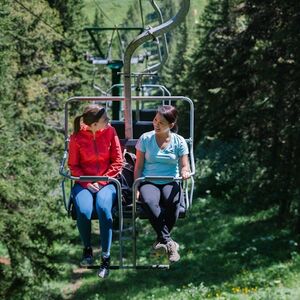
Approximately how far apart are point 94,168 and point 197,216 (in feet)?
67.2

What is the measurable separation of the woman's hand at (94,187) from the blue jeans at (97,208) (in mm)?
31

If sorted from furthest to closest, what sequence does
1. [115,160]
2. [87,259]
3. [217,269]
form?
[217,269] → [115,160] → [87,259]

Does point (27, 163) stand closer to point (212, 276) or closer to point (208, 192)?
point (212, 276)

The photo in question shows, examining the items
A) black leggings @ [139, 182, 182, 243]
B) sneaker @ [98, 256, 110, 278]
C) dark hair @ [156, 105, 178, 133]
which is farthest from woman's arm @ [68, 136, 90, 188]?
dark hair @ [156, 105, 178, 133]

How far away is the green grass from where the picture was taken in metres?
16.0

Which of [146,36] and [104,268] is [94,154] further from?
[146,36]

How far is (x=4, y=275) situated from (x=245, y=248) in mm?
7471

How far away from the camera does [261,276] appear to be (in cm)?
1672

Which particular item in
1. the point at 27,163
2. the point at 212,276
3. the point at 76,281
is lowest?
the point at 76,281

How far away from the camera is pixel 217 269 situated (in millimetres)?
18516

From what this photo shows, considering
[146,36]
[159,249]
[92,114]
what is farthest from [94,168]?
[146,36]

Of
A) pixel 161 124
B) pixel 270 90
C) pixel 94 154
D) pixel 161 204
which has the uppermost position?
pixel 161 124

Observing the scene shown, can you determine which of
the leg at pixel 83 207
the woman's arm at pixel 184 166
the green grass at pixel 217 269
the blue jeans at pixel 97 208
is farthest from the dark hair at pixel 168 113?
the green grass at pixel 217 269

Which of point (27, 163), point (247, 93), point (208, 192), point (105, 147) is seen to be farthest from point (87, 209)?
point (208, 192)
